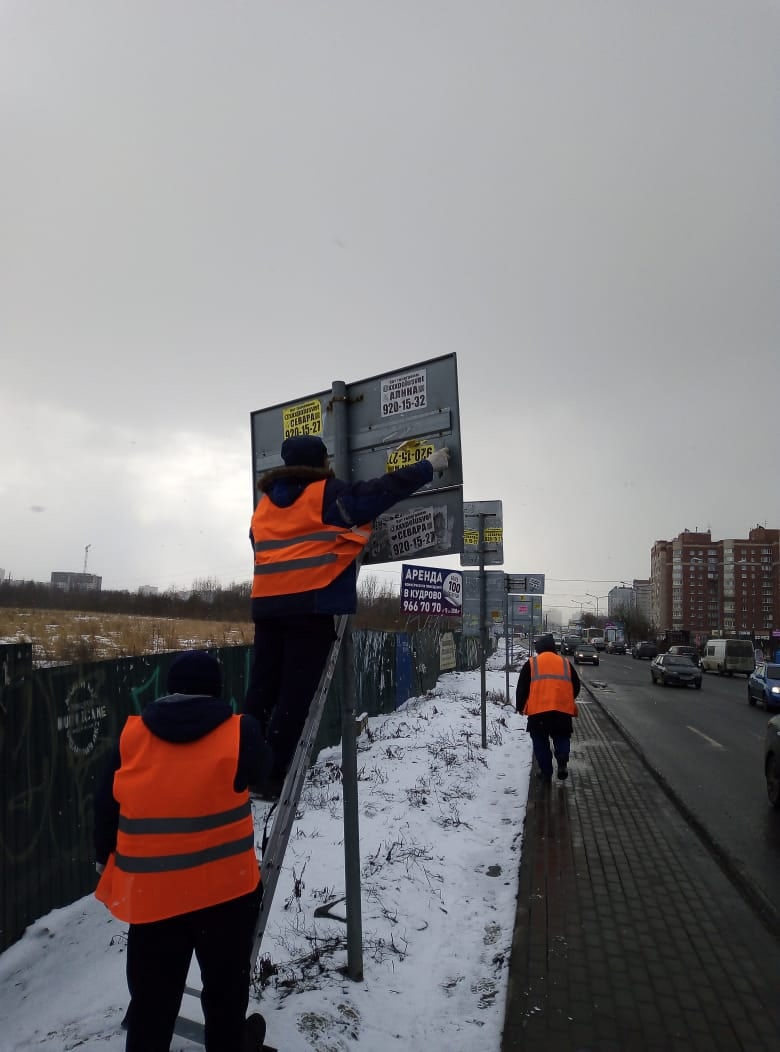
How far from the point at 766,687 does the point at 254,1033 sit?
20.3 meters

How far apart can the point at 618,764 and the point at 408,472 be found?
8447mm

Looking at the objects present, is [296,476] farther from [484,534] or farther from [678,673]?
[678,673]

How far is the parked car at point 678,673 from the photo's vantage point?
87.2 ft

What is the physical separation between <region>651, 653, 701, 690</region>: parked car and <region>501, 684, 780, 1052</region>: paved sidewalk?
859 inches

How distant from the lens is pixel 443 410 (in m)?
3.34

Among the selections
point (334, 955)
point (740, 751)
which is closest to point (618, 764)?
point (740, 751)

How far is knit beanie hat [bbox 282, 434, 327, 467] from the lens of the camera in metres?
3.12

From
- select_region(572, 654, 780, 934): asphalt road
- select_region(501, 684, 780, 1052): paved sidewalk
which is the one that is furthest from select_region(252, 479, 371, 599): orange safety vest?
select_region(572, 654, 780, 934): asphalt road

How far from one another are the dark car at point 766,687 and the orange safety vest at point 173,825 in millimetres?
20205

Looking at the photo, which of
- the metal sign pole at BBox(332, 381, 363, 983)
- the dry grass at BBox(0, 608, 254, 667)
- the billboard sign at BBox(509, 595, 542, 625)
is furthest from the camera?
the billboard sign at BBox(509, 595, 542, 625)

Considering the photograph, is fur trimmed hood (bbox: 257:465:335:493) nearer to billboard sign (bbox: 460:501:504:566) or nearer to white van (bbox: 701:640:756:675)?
billboard sign (bbox: 460:501:504:566)

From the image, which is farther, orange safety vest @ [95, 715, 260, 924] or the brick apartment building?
the brick apartment building

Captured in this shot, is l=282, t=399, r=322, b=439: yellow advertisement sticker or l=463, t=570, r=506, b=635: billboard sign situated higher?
l=282, t=399, r=322, b=439: yellow advertisement sticker

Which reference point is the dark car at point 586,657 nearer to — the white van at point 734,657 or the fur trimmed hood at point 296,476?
the white van at point 734,657
